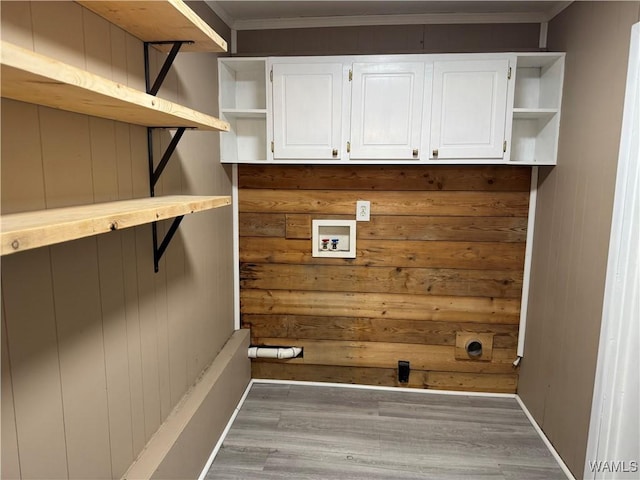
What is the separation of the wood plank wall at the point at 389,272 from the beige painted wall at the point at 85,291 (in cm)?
89

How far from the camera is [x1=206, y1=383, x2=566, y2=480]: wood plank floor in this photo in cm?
206

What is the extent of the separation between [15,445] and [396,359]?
2.27m

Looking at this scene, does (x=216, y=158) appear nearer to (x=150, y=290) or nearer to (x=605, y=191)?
(x=150, y=290)

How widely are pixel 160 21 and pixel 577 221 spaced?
2037mm

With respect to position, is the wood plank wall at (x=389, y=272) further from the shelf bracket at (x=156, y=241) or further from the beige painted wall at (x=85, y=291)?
the shelf bracket at (x=156, y=241)

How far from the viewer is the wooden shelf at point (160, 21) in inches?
45.8

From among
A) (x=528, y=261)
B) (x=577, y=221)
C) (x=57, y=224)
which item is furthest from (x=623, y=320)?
(x=57, y=224)

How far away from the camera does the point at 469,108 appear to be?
229 cm

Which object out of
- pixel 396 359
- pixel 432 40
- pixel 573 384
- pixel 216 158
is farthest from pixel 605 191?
pixel 216 158

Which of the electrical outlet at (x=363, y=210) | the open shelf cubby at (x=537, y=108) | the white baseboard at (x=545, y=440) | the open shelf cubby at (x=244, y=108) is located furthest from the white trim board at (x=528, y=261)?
the open shelf cubby at (x=244, y=108)

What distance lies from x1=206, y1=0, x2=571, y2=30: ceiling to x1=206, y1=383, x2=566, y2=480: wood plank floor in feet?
7.91

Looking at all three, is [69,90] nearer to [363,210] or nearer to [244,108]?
[244,108]

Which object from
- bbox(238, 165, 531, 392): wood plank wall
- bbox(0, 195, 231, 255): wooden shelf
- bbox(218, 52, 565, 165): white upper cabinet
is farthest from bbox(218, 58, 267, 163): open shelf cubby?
bbox(0, 195, 231, 255): wooden shelf

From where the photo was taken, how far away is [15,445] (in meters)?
0.96
